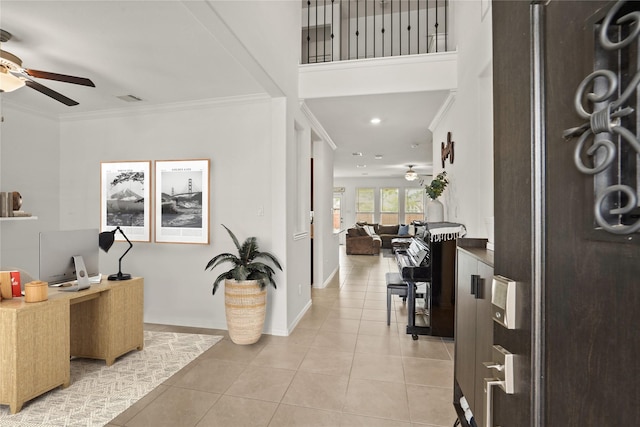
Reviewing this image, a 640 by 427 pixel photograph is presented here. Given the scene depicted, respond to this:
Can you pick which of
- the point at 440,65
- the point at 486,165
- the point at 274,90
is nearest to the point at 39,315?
the point at 274,90

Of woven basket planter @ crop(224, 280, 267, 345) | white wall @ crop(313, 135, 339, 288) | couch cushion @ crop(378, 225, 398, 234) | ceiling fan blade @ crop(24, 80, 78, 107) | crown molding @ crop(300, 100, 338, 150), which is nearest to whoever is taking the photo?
ceiling fan blade @ crop(24, 80, 78, 107)

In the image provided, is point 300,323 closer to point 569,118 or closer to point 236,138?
point 236,138

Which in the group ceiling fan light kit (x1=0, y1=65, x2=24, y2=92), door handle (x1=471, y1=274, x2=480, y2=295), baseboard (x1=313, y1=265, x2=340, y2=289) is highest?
ceiling fan light kit (x1=0, y1=65, x2=24, y2=92)

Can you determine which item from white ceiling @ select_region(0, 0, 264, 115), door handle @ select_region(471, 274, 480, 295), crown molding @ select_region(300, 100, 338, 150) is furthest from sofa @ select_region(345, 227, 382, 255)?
door handle @ select_region(471, 274, 480, 295)

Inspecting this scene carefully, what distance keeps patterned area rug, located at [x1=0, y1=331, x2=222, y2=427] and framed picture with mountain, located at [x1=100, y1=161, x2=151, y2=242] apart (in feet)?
4.62

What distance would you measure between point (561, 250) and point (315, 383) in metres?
2.42

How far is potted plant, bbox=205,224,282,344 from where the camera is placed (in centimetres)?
317

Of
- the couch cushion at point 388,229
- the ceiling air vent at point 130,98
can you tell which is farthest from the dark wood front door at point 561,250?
the couch cushion at point 388,229

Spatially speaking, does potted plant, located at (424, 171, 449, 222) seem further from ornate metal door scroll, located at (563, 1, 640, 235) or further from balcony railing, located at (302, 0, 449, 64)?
ornate metal door scroll, located at (563, 1, 640, 235)

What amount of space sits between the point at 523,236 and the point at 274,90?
10.0 feet

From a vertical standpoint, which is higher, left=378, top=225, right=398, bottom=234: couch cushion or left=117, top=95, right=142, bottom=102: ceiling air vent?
left=117, top=95, right=142, bottom=102: ceiling air vent

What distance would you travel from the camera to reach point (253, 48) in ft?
8.46

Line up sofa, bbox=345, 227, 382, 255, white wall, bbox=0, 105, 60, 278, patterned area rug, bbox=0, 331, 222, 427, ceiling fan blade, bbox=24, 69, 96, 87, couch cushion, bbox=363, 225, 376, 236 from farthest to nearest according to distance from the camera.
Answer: couch cushion, bbox=363, 225, 376, 236
sofa, bbox=345, 227, 382, 255
white wall, bbox=0, 105, 60, 278
ceiling fan blade, bbox=24, 69, 96, 87
patterned area rug, bbox=0, 331, 222, 427

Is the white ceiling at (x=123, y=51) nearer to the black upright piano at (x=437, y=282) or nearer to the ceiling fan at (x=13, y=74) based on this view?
the ceiling fan at (x=13, y=74)
